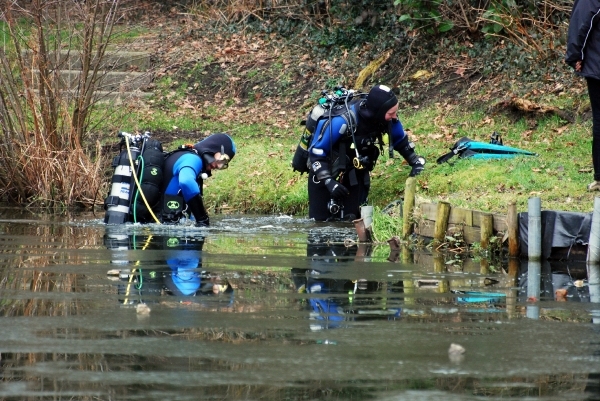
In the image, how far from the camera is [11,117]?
596 inches

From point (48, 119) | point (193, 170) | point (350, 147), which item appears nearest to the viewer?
point (193, 170)

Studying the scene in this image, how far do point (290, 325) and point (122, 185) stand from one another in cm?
592

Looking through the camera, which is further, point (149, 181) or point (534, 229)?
point (149, 181)

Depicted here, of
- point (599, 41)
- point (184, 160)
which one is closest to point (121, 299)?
point (184, 160)

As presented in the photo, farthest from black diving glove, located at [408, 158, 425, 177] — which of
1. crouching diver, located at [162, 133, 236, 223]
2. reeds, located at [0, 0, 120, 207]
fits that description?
reeds, located at [0, 0, 120, 207]

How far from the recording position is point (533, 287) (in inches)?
302

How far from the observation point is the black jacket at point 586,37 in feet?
33.4

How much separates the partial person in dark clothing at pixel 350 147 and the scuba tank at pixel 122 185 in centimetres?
205

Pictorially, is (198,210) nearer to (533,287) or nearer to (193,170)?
(193,170)

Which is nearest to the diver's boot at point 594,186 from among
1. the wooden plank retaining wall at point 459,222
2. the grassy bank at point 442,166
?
the grassy bank at point 442,166

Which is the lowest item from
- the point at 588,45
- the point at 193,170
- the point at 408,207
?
the point at 408,207

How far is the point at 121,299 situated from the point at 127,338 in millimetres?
1304

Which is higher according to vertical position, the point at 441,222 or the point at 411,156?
the point at 411,156

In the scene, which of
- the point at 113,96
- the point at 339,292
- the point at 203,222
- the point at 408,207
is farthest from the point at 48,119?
the point at 339,292
